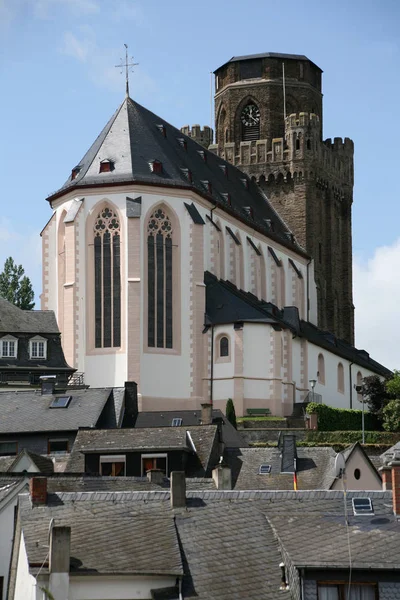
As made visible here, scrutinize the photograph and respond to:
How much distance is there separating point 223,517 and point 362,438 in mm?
48596

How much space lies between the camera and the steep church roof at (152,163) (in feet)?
303

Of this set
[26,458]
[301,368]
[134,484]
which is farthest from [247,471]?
[301,368]

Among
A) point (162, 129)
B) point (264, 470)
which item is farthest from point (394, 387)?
point (264, 470)

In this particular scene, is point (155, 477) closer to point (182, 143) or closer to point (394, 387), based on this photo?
point (394, 387)

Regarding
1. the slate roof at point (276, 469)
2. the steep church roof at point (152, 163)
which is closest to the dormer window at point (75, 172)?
the steep church roof at point (152, 163)

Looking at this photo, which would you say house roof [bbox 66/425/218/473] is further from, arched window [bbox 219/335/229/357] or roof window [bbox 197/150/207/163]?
roof window [bbox 197/150/207/163]

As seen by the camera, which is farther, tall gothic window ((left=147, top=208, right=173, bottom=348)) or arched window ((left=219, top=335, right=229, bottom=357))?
arched window ((left=219, top=335, right=229, bottom=357))

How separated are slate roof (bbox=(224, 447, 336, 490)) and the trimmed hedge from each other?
97.0 feet

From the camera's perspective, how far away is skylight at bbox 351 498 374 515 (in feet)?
113

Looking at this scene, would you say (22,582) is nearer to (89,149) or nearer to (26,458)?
(26,458)

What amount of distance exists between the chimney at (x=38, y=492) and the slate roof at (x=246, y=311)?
5623 centimetres

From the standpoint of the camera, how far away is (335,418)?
91.1 meters

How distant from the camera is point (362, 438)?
8300 centimetres

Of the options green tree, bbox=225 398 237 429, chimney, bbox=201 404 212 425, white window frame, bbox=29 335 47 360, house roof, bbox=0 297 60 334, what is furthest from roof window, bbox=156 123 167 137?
chimney, bbox=201 404 212 425
